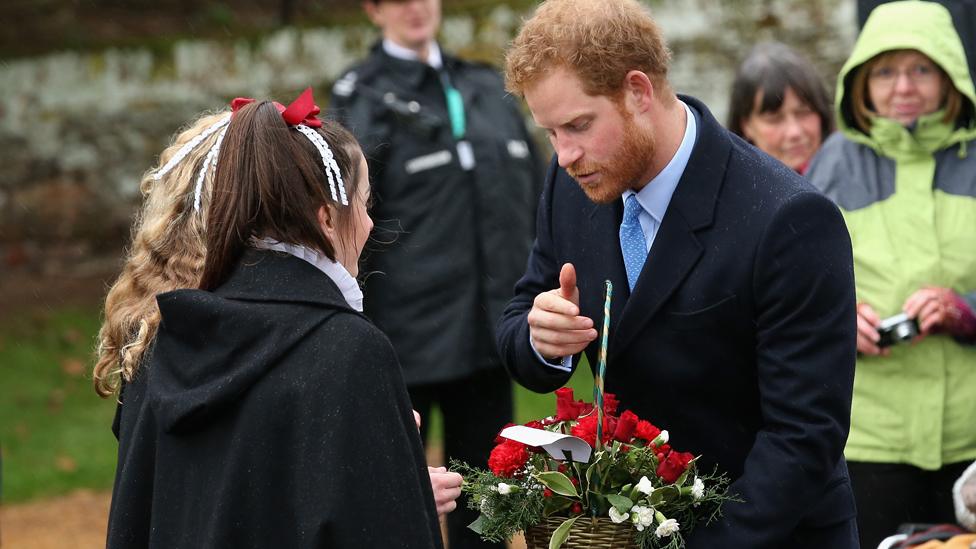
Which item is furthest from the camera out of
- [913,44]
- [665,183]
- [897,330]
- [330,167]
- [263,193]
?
[913,44]

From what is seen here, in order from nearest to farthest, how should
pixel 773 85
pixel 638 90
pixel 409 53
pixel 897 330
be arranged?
pixel 638 90 < pixel 897 330 < pixel 773 85 < pixel 409 53

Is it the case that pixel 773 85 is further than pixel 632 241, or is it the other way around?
pixel 773 85

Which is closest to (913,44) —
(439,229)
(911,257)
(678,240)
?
(911,257)

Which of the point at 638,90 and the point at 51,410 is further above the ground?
the point at 638,90

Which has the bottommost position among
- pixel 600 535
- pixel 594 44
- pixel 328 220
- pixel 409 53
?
pixel 600 535

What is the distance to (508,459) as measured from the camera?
10.7 feet

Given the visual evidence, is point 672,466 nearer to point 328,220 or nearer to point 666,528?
point 666,528

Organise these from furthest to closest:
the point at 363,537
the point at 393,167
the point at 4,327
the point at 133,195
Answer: the point at 133,195 → the point at 4,327 → the point at 393,167 → the point at 363,537

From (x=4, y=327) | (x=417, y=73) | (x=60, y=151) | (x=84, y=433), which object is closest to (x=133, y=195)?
(x=60, y=151)

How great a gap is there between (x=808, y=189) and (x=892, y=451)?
6.09 feet

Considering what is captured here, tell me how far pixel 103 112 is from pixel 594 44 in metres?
9.38

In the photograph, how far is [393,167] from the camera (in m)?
6.39

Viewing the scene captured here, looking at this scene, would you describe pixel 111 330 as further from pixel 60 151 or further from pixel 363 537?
pixel 60 151

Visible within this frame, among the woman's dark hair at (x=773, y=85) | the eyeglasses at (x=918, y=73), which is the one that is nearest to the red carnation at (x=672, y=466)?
the eyeglasses at (x=918, y=73)
